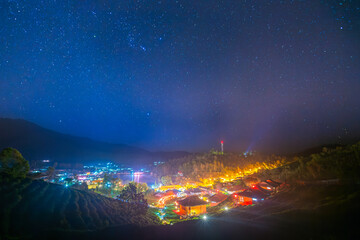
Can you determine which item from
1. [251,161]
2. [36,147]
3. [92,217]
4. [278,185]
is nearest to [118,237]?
[92,217]

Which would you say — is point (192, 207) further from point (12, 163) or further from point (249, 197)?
point (12, 163)

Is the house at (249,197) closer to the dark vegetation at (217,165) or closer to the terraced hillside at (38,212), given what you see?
the terraced hillside at (38,212)

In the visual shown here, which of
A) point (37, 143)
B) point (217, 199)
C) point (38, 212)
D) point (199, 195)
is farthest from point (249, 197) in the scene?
point (37, 143)

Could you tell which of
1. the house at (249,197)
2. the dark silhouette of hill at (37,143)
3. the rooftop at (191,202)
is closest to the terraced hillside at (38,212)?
the rooftop at (191,202)

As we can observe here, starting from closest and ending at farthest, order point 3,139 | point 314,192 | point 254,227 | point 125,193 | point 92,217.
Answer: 1. point 254,227
2. point 92,217
3. point 314,192
4. point 125,193
5. point 3,139

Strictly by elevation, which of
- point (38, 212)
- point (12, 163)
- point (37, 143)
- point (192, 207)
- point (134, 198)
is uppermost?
point (37, 143)

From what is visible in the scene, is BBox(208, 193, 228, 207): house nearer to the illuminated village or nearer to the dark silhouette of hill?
the illuminated village

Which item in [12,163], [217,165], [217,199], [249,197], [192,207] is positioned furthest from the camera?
[217,165]

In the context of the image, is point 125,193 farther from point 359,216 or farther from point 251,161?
point 251,161

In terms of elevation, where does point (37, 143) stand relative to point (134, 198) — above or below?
above

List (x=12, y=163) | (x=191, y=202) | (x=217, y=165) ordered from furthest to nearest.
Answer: (x=217, y=165), (x=191, y=202), (x=12, y=163)

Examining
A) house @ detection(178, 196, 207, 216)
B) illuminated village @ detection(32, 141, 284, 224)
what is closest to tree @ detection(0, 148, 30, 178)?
illuminated village @ detection(32, 141, 284, 224)
